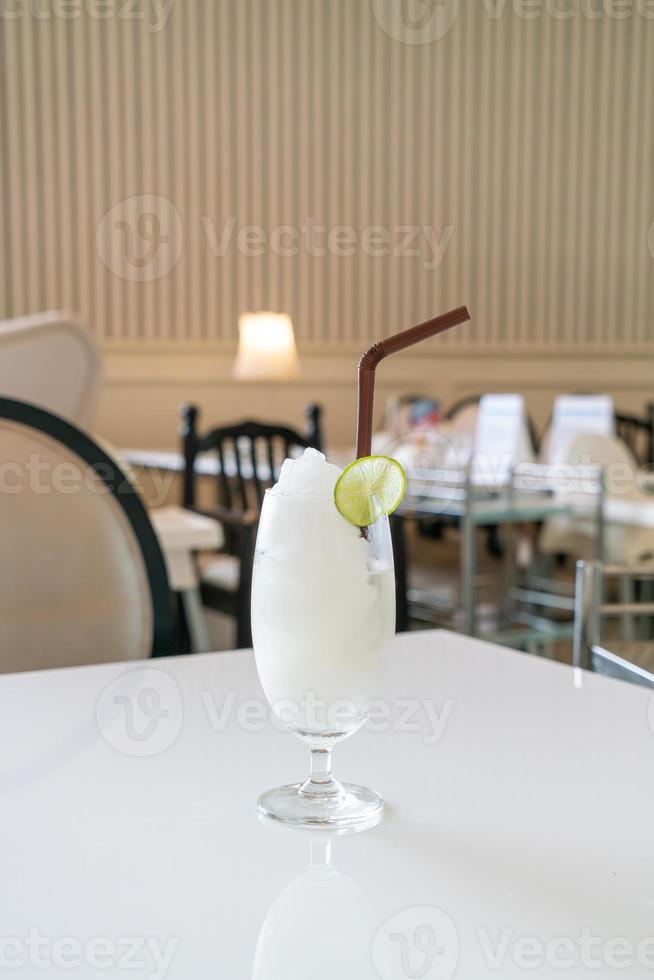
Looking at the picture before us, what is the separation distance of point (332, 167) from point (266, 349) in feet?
4.30

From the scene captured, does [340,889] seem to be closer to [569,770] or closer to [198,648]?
[569,770]

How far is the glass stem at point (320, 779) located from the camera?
0.57 metres

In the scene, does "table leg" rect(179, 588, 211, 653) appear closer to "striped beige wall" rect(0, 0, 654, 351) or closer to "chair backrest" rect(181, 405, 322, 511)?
"chair backrest" rect(181, 405, 322, 511)

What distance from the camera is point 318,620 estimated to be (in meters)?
0.57

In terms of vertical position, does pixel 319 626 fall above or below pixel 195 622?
above

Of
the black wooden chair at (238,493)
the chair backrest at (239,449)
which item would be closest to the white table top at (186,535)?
the black wooden chair at (238,493)

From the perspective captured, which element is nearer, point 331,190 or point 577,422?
point 577,422

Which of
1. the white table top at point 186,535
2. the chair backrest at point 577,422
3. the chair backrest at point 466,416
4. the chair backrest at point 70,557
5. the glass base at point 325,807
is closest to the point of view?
the glass base at point 325,807

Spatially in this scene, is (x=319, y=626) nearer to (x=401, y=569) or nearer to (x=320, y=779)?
(x=320, y=779)

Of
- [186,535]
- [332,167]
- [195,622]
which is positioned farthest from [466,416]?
[186,535]

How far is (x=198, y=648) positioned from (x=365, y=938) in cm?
220

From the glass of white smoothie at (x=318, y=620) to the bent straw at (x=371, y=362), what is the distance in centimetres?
2

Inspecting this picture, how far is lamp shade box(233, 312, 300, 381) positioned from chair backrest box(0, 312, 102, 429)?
10.1 feet

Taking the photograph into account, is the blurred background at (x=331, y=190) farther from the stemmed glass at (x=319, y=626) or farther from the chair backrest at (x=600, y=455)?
the stemmed glass at (x=319, y=626)
